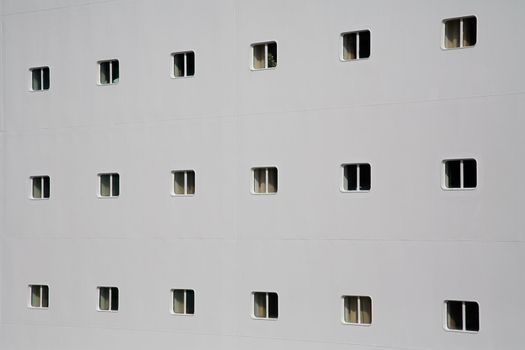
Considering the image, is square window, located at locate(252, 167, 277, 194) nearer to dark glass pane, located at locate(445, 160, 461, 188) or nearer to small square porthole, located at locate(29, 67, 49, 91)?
dark glass pane, located at locate(445, 160, 461, 188)

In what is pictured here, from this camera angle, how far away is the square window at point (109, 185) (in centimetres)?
1028

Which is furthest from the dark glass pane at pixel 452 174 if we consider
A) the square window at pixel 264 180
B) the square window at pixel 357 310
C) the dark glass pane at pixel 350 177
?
the square window at pixel 264 180

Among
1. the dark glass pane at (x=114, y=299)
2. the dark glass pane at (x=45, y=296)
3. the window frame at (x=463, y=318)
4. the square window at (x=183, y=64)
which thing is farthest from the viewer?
the dark glass pane at (x=45, y=296)

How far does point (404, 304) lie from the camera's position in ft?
28.1

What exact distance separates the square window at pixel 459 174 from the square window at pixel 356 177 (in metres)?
0.74

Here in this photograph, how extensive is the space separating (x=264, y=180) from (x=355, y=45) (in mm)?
1561

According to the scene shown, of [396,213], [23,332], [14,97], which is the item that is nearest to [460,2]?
[396,213]

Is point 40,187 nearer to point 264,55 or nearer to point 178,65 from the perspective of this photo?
point 178,65

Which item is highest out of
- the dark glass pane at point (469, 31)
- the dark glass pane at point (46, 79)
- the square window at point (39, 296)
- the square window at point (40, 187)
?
the dark glass pane at point (469, 31)

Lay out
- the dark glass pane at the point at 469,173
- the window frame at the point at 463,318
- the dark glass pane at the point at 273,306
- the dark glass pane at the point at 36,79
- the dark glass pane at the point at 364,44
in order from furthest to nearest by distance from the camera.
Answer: the dark glass pane at the point at 36,79 → the dark glass pane at the point at 273,306 → the dark glass pane at the point at 364,44 → the dark glass pane at the point at 469,173 → the window frame at the point at 463,318

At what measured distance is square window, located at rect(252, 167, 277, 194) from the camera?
9328 millimetres

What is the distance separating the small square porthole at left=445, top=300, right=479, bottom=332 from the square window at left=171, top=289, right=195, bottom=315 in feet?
8.69

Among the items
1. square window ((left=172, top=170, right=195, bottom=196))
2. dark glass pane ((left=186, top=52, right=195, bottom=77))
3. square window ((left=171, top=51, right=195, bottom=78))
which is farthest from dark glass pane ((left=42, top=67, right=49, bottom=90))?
square window ((left=172, top=170, right=195, bottom=196))

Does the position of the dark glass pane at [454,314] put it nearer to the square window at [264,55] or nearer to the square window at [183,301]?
the square window at [183,301]
